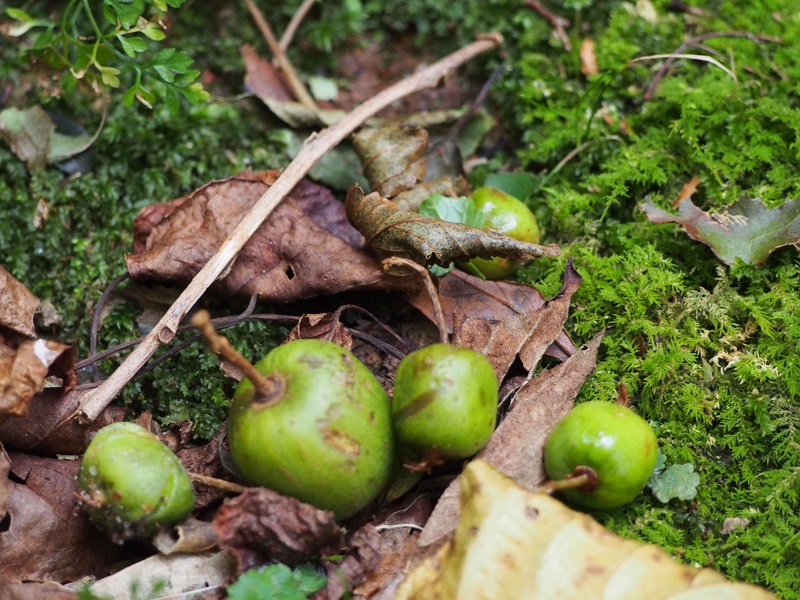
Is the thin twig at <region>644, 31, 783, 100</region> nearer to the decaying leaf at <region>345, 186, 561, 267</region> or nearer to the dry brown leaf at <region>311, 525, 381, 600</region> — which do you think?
the decaying leaf at <region>345, 186, 561, 267</region>

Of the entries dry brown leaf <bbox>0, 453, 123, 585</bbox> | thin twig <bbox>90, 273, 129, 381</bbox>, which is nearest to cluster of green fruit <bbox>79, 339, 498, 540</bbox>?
dry brown leaf <bbox>0, 453, 123, 585</bbox>

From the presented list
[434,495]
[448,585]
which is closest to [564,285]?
[434,495]

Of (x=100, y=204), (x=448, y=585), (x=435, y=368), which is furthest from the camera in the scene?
(x=100, y=204)

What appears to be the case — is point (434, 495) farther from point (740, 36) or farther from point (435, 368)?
point (740, 36)

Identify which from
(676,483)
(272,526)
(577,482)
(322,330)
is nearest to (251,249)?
(322,330)

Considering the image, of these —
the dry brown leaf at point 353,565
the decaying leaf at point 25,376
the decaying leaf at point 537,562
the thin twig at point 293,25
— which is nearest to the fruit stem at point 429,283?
the decaying leaf at point 537,562

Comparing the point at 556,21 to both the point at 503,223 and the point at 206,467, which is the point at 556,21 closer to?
the point at 503,223

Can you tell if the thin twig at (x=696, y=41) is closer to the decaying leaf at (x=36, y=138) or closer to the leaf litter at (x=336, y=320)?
the leaf litter at (x=336, y=320)
